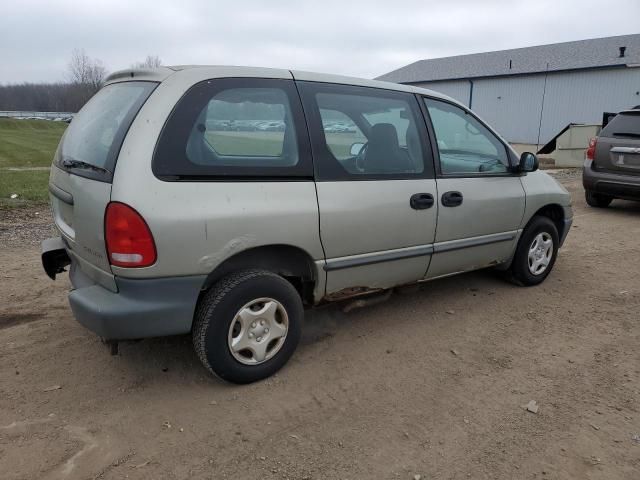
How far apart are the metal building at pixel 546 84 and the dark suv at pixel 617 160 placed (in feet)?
66.4

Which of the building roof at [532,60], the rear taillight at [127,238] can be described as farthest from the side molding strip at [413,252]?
the building roof at [532,60]

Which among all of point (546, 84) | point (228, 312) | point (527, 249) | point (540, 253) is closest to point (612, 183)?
point (540, 253)

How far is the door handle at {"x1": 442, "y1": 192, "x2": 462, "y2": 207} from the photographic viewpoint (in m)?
3.74

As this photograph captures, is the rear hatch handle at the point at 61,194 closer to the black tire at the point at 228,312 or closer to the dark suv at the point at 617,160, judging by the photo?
the black tire at the point at 228,312

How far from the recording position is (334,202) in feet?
10.4

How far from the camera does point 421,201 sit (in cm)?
359

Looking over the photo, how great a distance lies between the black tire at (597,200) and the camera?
8750 millimetres

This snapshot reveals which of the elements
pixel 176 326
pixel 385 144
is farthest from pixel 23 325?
pixel 385 144

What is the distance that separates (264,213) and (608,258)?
4.60 meters

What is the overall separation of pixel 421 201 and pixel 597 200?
6647 millimetres

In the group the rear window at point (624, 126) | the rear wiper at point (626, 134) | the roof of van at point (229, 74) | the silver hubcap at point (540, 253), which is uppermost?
the roof of van at point (229, 74)

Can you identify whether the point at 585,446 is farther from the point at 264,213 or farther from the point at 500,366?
the point at 264,213

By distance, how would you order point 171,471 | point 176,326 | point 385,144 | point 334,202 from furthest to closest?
point 385,144 → point 334,202 → point 176,326 → point 171,471

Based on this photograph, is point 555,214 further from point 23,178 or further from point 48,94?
point 48,94
